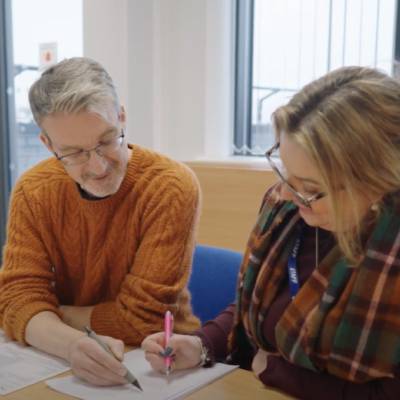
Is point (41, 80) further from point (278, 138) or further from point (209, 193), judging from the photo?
point (209, 193)

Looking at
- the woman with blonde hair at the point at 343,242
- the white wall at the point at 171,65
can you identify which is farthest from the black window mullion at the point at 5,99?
the woman with blonde hair at the point at 343,242

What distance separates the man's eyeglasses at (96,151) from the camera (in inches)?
54.9

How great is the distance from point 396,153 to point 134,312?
2.43 ft

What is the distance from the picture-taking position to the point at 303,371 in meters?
1.08

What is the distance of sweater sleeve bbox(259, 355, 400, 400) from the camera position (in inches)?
39.3

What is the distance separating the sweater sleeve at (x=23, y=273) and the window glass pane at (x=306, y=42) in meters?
1.29

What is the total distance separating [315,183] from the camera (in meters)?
1.00

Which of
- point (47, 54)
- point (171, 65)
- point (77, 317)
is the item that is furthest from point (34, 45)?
point (77, 317)

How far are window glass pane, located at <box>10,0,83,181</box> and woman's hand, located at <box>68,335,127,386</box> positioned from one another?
7.19ft

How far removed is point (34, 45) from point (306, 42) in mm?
1628

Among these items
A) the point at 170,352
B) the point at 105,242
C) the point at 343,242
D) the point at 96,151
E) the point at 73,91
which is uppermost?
the point at 73,91

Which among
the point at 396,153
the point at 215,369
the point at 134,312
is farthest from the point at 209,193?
the point at 396,153

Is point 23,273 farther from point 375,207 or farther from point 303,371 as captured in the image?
point 375,207

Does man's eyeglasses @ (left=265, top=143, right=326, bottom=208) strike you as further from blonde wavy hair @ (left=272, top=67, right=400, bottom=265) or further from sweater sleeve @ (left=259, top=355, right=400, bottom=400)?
sweater sleeve @ (left=259, top=355, right=400, bottom=400)
